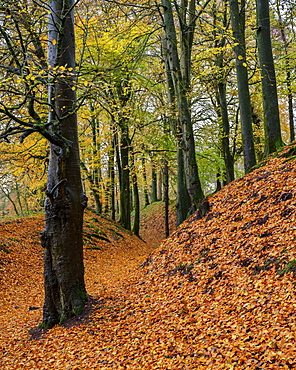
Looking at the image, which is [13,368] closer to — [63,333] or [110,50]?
[63,333]

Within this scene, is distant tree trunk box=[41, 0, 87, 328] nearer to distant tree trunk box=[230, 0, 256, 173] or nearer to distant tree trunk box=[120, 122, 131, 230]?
distant tree trunk box=[230, 0, 256, 173]

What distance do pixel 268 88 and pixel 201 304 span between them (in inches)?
262

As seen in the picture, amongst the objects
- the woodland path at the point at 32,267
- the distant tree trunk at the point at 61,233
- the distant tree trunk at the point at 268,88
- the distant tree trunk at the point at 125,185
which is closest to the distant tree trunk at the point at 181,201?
the woodland path at the point at 32,267

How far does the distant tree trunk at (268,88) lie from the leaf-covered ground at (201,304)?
1.11 meters

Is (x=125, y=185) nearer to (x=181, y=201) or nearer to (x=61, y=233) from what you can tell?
(x=181, y=201)

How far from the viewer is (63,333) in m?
5.58

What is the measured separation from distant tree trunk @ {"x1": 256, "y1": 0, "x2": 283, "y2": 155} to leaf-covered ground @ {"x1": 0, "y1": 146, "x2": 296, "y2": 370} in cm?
111

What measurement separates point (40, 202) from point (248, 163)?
15339 mm

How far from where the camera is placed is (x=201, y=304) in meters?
4.97

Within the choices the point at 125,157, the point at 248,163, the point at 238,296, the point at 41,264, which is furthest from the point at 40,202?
the point at 238,296

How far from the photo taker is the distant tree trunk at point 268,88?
29.1ft

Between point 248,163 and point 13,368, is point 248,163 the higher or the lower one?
the higher one

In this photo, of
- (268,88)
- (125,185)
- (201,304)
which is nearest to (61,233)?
(201,304)

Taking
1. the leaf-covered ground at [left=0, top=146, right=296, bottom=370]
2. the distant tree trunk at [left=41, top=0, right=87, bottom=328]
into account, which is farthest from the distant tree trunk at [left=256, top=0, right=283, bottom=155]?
the distant tree trunk at [left=41, top=0, right=87, bottom=328]
